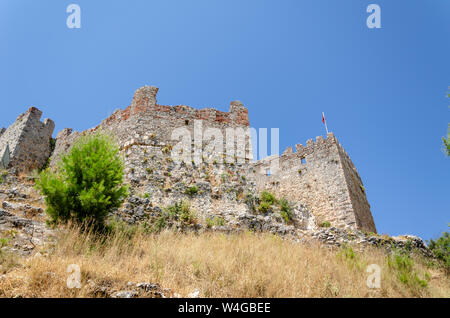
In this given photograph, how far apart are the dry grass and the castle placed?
3.52m

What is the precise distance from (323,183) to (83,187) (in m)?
18.0

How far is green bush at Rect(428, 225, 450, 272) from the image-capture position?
9.63 metres

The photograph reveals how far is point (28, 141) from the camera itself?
17.8 metres

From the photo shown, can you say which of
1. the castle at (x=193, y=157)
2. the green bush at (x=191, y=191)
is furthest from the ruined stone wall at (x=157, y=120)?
the green bush at (x=191, y=191)

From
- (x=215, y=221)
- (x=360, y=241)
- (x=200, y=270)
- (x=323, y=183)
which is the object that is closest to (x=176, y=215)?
(x=215, y=221)

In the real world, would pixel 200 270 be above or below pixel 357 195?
below

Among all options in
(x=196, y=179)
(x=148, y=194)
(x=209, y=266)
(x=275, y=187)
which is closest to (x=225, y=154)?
(x=196, y=179)

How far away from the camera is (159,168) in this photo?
11.8 m

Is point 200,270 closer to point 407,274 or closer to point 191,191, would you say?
point 407,274

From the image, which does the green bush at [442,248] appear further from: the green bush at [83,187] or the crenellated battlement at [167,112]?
the green bush at [83,187]

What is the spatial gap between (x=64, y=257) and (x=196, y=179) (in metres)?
6.54

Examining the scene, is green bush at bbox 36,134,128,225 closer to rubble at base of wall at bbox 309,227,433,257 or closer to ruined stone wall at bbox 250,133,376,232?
rubble at base of wall at bbox 309,227,433,257

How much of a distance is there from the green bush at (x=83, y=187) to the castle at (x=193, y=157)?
120cm
